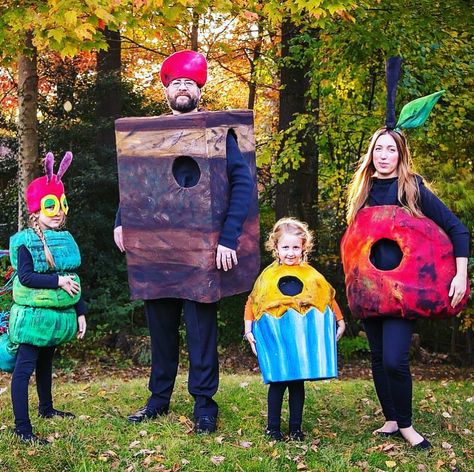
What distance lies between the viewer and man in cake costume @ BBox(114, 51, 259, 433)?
4.18 m

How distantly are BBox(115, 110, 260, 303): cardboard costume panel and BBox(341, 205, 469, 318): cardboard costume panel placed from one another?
780mm

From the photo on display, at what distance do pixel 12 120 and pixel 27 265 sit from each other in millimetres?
6694

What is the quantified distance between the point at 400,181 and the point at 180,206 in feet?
4.44

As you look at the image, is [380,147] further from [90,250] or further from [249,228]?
[90,250]

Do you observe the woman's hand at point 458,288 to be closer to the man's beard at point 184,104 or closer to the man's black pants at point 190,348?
the man's black pants at point 190,348

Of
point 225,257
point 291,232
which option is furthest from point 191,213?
point 291,232

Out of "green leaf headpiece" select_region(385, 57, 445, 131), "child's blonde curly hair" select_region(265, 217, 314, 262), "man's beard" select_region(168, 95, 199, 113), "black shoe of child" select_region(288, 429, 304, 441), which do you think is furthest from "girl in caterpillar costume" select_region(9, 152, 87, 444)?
"green leaf headpiece" select_region(385, 57, 445, 131)

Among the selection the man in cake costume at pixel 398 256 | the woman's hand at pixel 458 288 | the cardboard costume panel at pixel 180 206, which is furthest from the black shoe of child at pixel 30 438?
the woman's hand at pixel 458 288

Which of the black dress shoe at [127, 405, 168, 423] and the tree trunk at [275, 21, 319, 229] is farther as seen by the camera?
the tree trunk at [275, 21, 319, 229]

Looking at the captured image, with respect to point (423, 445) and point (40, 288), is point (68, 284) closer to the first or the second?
point (40, 288)

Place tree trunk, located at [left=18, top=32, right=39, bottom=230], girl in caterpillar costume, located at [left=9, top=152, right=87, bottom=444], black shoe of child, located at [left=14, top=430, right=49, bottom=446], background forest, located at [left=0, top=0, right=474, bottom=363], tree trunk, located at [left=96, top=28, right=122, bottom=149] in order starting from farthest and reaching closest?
tree trunk, located at [left=96, top=28, right=122, bottom=149], tree trunk, located at [left=18, top=32, right=39, bottom=230], background forest, located at [left=0, top=0, right=474, bottom=363], girl in caterpillar costume, located at [left=9, top=152, right=87, bottom=444], black shoe of child, located at [left=14, top=430, right=49, bottom=446]

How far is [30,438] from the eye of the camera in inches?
164

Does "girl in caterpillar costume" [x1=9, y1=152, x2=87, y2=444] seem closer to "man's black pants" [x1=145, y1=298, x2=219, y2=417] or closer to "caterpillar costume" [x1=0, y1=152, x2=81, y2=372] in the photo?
"caterpillar costume" [x1=0, y1=152, x2=81, y2=372]

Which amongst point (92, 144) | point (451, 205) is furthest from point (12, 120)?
point (451, 205)
